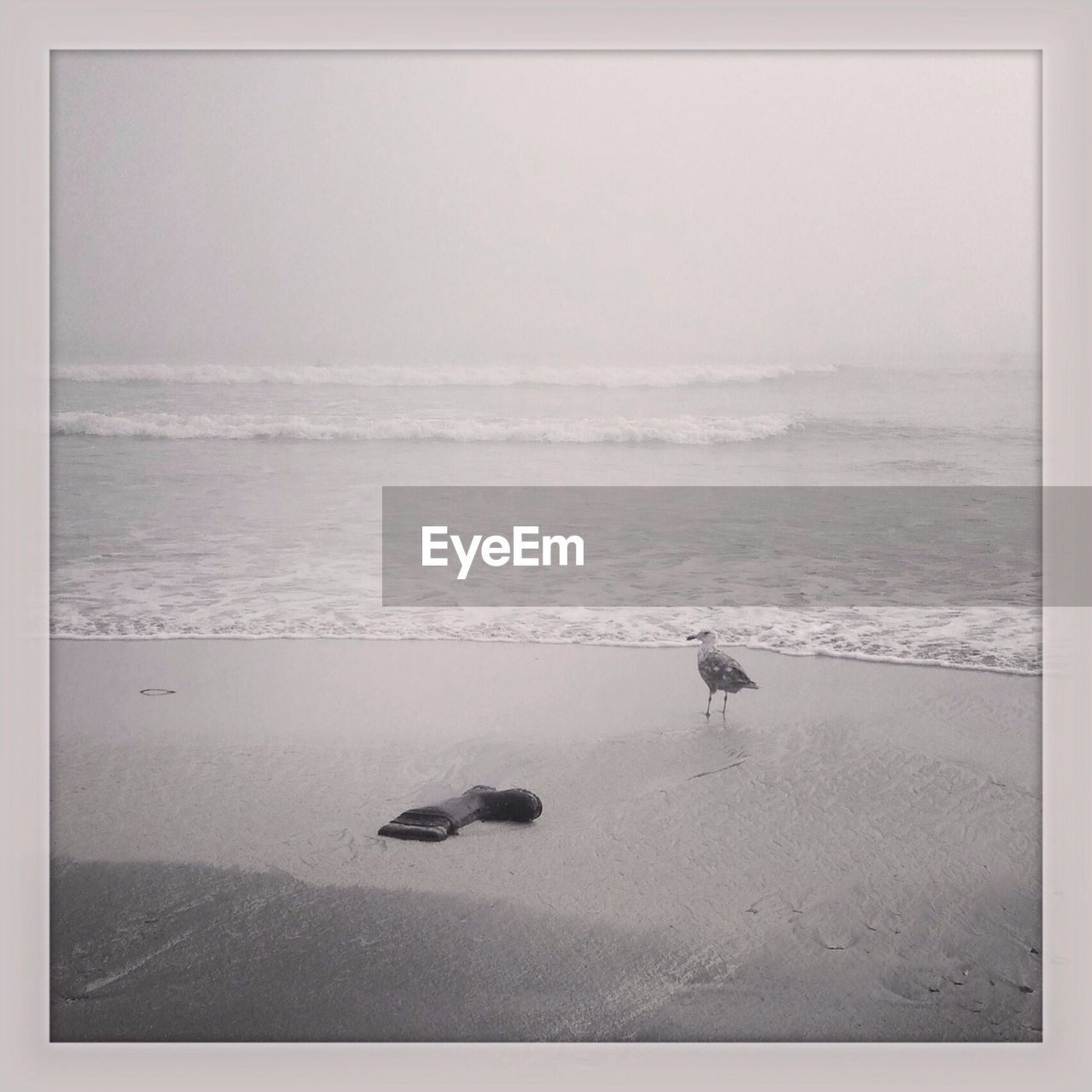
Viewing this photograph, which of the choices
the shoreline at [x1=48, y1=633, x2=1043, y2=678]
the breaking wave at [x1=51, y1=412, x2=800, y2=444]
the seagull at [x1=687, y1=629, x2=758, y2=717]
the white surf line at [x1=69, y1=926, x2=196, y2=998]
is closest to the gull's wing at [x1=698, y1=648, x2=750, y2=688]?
the seagull at [x1=687, y1=629, x2=758, y2=717]

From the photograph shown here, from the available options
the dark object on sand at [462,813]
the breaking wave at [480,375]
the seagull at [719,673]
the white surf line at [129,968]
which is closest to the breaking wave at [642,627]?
the seagull at [719,673]

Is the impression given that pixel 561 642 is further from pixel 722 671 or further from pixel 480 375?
pixel 480 375

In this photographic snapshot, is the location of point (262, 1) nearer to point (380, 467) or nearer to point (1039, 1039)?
point (380, 467)

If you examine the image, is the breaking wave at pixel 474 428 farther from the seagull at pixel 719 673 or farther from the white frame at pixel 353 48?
the seagull at pixel 719 673

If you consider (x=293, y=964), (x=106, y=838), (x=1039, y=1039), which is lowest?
(x=1039, y=1039)

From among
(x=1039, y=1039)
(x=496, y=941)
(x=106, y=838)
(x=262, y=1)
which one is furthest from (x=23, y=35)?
(x=1039, y=1039)

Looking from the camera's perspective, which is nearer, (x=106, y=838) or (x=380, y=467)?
(x=106, y=838)

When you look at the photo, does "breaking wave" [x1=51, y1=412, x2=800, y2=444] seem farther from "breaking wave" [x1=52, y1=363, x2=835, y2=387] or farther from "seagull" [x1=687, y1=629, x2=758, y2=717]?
"seagull" [x1=687, y1=629, x2=758, y2=717]

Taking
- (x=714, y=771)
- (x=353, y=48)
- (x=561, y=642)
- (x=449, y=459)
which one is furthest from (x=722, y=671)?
(x=353, y=48)
